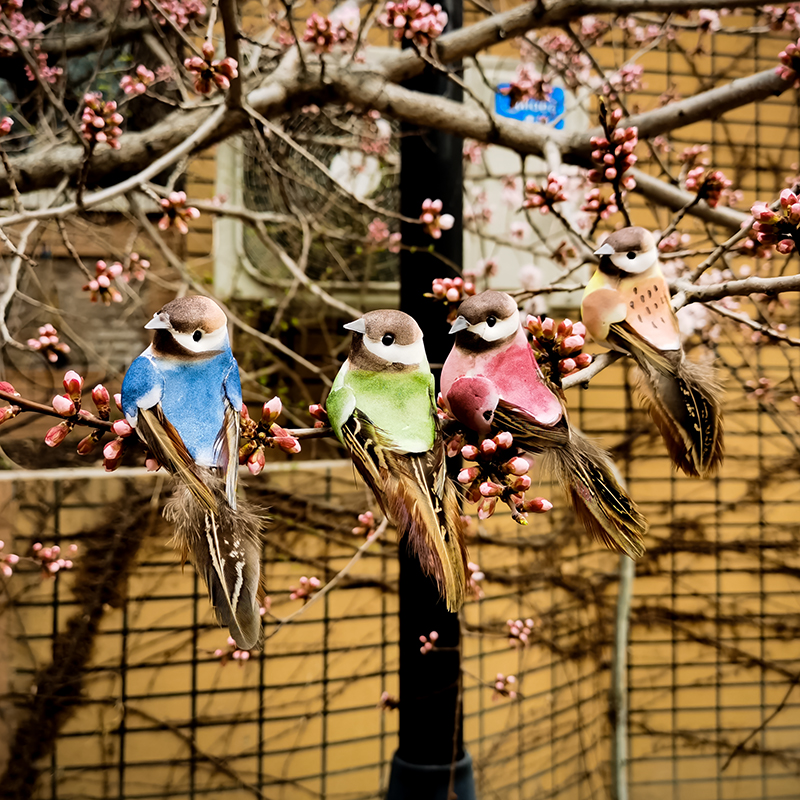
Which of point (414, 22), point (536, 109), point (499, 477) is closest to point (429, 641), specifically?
point (499, 477)

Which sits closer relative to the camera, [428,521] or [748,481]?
[428,521]

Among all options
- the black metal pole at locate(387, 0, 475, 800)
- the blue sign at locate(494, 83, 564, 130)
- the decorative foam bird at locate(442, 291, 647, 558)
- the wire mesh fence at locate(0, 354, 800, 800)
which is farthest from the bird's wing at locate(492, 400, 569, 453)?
the blue sign at locate(494, 83, 564, 130)

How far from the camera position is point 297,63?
1.41 meters

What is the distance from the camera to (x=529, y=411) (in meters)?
0.51

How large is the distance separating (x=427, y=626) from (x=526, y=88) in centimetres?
131

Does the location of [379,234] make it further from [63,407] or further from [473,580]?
[63,407]

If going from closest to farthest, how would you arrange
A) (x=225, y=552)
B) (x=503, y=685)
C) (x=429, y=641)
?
(x=225, y=552), (x=429, y=641), (x=503, y=685)

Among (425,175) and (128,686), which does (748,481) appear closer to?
(425,175)

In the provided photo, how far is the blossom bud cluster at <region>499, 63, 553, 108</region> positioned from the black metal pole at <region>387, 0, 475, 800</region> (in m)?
0.16

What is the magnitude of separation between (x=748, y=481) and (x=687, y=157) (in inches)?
68.8

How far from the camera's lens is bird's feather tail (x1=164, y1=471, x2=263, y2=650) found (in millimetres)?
431

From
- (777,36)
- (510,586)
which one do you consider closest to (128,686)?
(510,586)

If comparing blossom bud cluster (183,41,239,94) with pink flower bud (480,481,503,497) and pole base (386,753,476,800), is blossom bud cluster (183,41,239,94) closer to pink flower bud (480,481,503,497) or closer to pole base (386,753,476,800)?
pink flower bud (480,481,503,497)

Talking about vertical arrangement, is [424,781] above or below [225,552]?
below
